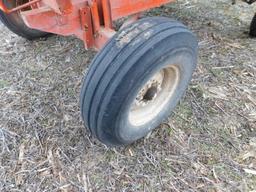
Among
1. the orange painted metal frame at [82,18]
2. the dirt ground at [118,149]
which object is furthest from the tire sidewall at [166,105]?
the orange painted metal frame at [82,18]

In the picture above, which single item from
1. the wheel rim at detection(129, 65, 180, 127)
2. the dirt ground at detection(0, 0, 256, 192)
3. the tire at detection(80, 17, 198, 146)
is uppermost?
the tire at detection(80, 17, 198, 146)

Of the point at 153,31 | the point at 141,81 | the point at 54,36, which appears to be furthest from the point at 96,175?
the point at 54,36

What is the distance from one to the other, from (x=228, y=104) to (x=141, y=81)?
108 centimetres

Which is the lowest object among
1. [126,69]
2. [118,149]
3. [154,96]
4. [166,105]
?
[118,149]

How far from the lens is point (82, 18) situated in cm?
233

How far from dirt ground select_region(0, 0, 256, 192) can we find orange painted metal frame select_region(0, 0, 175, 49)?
0.64 metres

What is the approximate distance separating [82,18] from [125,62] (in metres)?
0.59

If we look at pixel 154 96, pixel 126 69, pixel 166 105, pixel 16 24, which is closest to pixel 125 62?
pixel 126 69

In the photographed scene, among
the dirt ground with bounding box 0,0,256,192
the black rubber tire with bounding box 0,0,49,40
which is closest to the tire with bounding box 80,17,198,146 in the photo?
the dirt ground with bounding box 0,0,256,192

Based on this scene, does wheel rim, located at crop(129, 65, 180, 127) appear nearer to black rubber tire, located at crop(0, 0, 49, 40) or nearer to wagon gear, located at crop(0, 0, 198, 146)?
wagon gear, located at crop(0, 0, 198, 146)

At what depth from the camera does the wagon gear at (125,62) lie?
195 cm

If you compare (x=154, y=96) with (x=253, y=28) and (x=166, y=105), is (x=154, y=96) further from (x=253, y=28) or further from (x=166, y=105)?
(x=253, y=28)

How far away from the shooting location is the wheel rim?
230cm

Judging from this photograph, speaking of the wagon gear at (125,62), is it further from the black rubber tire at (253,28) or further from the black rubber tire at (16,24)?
the black rubber tire at (253,28)
